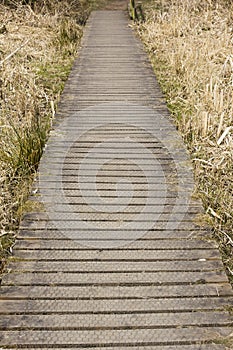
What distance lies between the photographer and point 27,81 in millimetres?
6152

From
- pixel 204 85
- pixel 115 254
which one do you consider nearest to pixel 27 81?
pixel 204 85

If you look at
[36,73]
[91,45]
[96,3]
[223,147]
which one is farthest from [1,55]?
[96,3]

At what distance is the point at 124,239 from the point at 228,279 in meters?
0.72

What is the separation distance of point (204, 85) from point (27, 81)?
7.74 ft

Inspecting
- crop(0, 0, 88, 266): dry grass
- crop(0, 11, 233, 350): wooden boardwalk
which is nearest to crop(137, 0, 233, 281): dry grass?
crop(0, 11, 233, 350): wooden boardwalk

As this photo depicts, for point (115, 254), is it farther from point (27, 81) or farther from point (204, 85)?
point (27, 81)

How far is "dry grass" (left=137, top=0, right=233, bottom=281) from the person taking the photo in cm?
361

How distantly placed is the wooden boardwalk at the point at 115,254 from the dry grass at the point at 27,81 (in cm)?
18

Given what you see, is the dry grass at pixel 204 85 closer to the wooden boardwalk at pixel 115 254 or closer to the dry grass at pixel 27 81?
the wooden boardwalk at pixel 115 254

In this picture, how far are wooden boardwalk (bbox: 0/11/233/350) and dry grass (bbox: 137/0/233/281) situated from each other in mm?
191

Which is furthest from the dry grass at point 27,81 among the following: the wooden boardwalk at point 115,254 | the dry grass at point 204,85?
the dry grass at point 204,85

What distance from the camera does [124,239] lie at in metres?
3.05

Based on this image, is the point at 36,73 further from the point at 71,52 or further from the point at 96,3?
the point at 96,3

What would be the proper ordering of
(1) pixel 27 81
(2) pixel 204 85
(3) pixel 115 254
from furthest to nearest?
(1) pixel 27 81 < (2) pixel 204 85 < (3) pixel 115 254
